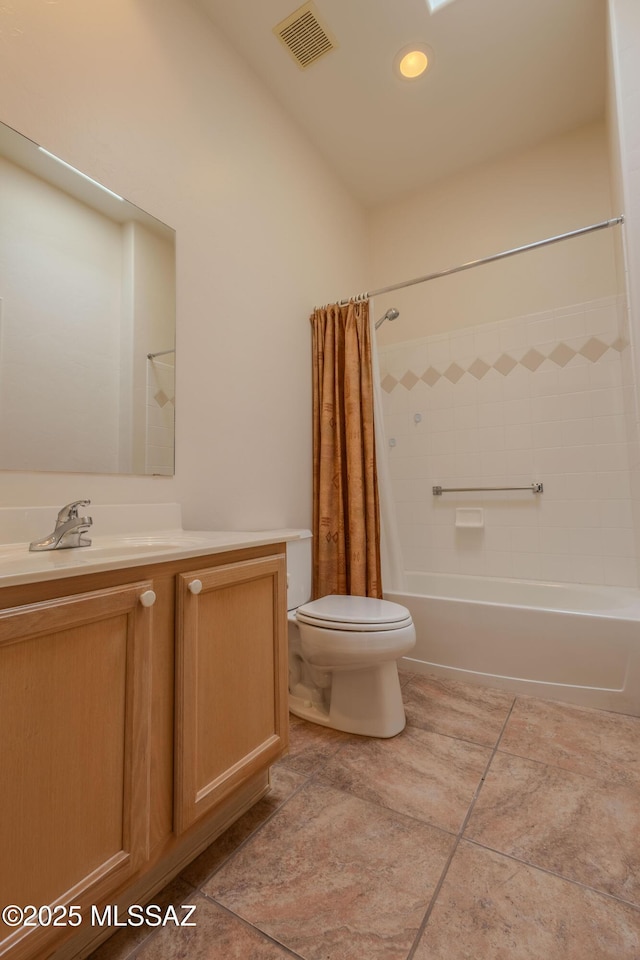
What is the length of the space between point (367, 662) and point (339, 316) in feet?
5.75

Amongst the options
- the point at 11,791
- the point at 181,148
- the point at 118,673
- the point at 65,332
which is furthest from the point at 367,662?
the point at 181,148

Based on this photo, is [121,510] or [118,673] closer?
[118,673]

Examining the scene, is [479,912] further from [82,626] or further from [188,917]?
[82,626]

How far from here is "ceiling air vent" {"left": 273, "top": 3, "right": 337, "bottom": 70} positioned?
1.88 metres

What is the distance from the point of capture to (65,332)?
128cm

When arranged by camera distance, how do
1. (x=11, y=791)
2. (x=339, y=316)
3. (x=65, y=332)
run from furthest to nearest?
(x=339, y=316) → (x=65, y=332) → (x=11, y=791)

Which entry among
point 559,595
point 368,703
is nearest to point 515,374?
point 559,595

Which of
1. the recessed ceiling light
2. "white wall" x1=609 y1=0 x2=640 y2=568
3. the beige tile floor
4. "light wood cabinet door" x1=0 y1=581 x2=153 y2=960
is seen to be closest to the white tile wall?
"white wall" x1=609 y1=0 x2=640 y2=568

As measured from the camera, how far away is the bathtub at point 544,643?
1687 millimetres

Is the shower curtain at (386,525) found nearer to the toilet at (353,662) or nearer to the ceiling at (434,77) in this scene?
the toilet at (353,662)

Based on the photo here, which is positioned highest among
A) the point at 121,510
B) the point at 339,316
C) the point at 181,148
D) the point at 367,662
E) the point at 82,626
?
the point at 181,148

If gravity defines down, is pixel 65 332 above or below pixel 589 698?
above

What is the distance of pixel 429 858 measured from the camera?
1.01m

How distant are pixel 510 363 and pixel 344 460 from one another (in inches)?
47.7
